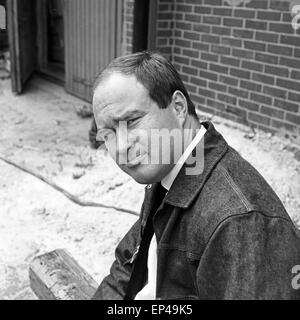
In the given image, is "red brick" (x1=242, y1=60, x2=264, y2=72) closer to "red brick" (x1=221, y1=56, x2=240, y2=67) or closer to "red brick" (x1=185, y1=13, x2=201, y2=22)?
"red brick" (x1=221, y1=56, x2=240, y2=67)

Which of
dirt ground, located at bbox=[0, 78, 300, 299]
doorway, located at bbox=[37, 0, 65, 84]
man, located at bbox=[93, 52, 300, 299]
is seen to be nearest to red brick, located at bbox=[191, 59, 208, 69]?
dirt ground, located at bbox=[0, 78, 300, 299]

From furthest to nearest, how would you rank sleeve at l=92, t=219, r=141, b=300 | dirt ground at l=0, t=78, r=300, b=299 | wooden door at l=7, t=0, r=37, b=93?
1. wooden door at l=7, t=0, r=37, b=93
2. dirt ground at l=0, t=78, r=300, b=299
3. sleeve at l=92, t=219, r=141, b=300

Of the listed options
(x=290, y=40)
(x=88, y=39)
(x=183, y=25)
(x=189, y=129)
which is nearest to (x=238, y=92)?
(x=290, y=40)

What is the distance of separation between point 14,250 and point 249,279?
2.46 meters

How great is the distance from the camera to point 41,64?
24.7 feet

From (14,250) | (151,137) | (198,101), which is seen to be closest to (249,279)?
(151,137)

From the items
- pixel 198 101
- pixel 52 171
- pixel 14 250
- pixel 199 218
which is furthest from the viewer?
pixel 198 101

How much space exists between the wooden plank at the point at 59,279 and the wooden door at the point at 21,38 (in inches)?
170

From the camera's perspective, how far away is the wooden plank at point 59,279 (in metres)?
2.61

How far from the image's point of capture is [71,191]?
3996 millimetres

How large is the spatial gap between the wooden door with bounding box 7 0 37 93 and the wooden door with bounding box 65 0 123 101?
0.67m

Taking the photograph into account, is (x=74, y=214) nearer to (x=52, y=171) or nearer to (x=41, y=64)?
(x=52, y=171)

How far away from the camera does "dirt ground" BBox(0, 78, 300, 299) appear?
3.25m

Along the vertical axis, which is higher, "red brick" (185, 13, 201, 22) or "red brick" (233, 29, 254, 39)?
"red brick" (185, 13, 201, 22)
